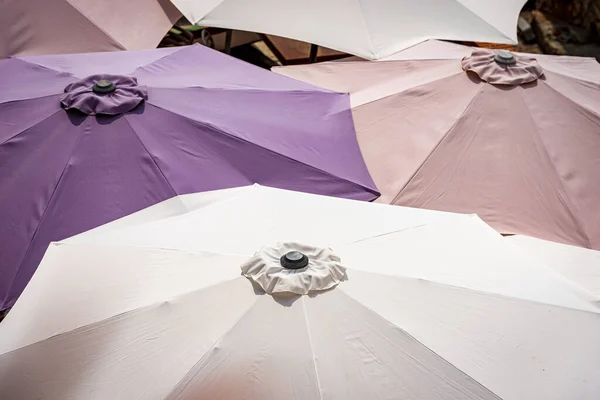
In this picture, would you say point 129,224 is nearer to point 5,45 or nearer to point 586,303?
point 586,303

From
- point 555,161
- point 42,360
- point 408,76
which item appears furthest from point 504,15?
A: point 42,360

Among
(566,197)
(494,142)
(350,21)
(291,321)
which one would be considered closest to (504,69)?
(494,142)

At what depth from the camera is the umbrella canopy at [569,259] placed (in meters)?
2.87

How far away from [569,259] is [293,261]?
1570 mm

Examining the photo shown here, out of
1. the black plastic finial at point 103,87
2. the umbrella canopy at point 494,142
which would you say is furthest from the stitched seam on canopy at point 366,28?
the black plastic finial at point 103,87

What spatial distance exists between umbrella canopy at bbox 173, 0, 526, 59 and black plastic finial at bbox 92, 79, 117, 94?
1.35 m

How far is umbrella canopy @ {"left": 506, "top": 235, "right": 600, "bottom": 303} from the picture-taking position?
113 inches

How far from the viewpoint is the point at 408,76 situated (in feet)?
14.4

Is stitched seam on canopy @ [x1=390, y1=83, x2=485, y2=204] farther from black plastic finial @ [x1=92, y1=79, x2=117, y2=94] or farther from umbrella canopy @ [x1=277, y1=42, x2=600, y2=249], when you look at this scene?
black plastic finial @ [x1=92, y1=79, x2=117, y2=94]

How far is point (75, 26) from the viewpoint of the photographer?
4910 mm

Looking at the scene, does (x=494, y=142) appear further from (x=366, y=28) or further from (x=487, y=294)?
(x=487, y=294)

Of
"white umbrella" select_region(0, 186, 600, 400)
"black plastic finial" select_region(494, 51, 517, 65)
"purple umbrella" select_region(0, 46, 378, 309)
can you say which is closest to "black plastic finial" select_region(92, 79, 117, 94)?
"purple umbrella" select_region(0, 46, 378, 309)

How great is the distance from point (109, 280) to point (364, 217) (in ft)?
3.39

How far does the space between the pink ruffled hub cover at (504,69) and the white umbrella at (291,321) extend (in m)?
1.74
